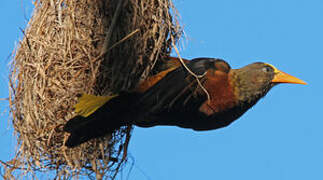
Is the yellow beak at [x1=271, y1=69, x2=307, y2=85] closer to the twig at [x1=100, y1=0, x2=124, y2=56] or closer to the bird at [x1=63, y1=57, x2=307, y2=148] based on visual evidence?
the bird at [x1=63, y1=57, x2=307, y2=148]

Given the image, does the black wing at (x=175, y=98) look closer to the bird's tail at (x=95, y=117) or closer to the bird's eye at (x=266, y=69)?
the bird's tail at (x=95, y=117)

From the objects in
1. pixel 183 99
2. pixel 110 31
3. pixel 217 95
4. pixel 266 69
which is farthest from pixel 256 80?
pixel 110 31

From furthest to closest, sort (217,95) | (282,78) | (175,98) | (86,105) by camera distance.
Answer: (282,78) < (217,95) < (175,98) < (86,105)

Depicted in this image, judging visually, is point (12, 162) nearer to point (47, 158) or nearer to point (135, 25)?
point (47, 158)

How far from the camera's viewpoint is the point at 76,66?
2.65m

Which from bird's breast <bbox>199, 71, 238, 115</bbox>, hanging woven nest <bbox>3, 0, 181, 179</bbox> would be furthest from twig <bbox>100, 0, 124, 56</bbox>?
bird's breast <bbox>199, 71, 238, 115</bbox>

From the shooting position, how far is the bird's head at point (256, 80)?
2891mm

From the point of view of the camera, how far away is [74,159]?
8.98 ft

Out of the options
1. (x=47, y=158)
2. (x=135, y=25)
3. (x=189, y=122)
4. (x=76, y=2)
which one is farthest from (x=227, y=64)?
(x=47, y=158)

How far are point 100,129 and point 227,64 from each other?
0.69m

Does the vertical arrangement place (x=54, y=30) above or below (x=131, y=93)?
above

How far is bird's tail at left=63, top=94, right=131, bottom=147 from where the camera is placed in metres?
2.55

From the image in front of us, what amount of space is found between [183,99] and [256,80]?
1.38 feet

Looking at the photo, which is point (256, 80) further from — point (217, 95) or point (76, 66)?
point (76, 66)
